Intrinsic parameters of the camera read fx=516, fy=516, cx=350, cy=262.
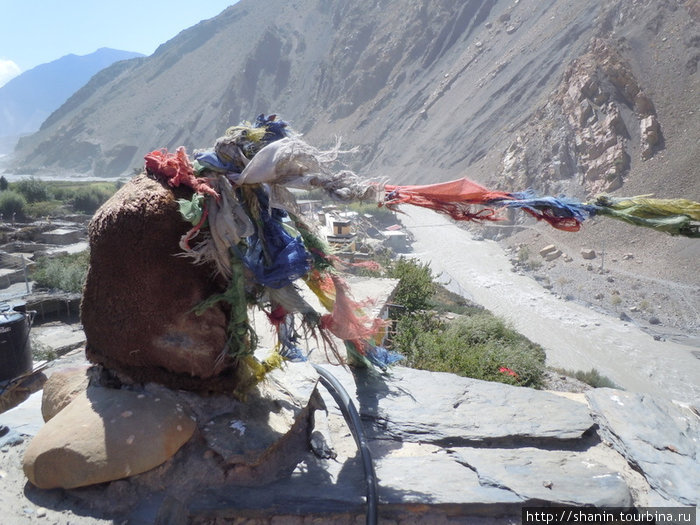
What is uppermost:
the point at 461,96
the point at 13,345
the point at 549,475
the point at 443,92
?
the point at 443,92

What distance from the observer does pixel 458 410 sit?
11.2 ft

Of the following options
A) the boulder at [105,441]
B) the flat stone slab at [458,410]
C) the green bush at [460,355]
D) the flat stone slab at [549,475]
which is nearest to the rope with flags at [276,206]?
the boulder at [105,441]

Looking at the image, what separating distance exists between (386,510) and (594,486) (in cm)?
110

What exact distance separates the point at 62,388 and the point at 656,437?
3565mm

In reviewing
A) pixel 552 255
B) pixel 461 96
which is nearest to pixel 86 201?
pixel 552 255

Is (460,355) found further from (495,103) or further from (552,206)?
(495,103)

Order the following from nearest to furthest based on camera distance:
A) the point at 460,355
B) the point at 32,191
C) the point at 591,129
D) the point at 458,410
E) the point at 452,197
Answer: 1. the point at 452,197
2. the point at 458,410
3. the point at 460,355
4. the point at 591,129
5. the point at 32,191

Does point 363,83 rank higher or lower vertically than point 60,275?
higher

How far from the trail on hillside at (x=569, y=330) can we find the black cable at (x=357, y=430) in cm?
1104

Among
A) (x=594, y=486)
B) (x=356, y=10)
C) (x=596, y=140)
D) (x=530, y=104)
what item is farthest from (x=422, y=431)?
(x=356, y=10)

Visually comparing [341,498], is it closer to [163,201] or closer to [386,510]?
[386,510]

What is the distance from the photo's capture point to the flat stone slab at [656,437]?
2.78 m

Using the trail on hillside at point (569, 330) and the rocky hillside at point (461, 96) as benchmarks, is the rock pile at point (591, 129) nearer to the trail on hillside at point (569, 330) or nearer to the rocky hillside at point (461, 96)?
the rocky hillside at point (461, 96)

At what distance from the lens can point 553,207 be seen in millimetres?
2566
